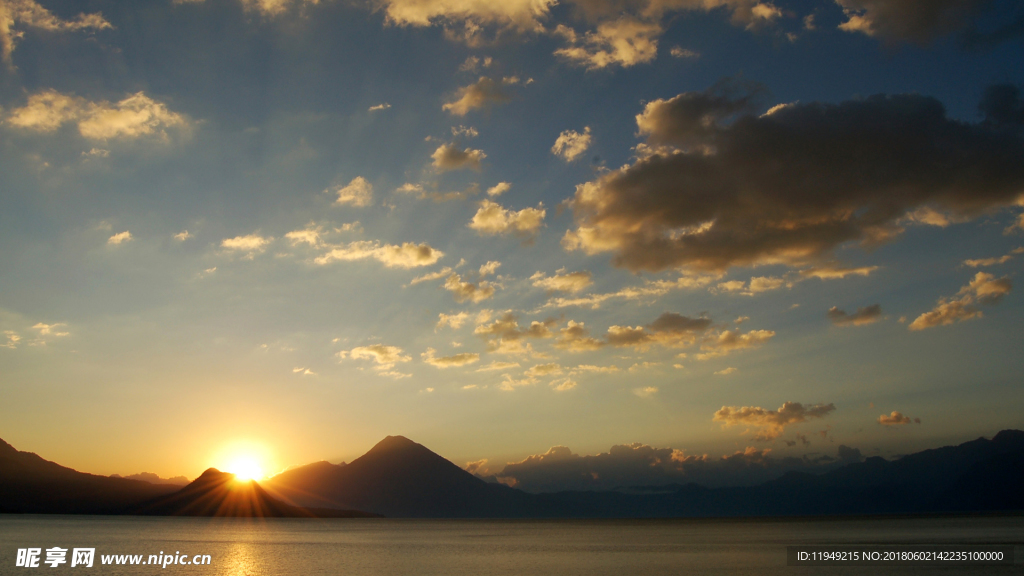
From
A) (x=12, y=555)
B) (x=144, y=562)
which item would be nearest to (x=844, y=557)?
(x=144, y=562)

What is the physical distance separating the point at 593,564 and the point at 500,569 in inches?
640

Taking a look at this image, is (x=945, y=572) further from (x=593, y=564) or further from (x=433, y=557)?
(x=433, y=557)

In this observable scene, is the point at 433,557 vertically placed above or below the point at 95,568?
below

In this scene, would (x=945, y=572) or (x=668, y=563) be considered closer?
(x=945, y=572)

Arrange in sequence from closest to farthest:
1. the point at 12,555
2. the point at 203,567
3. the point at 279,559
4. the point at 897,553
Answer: the point at 203,567
the point at 12,555
the point at 279,559
the point at 897,553

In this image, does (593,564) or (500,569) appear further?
(593,564)

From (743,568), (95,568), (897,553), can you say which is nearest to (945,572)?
(743,568)

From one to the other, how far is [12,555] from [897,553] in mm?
147229

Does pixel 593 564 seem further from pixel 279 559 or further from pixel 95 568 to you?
pixel 95 568

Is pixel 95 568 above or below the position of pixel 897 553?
above

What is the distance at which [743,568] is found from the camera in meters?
83.0

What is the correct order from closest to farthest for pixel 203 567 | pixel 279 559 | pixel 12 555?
pixel 203 567
pixel 12 555
pixel 279 559

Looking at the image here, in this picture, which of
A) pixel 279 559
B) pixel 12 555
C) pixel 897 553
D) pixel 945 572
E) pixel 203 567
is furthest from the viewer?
pixel 897 553

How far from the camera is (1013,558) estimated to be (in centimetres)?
9244
